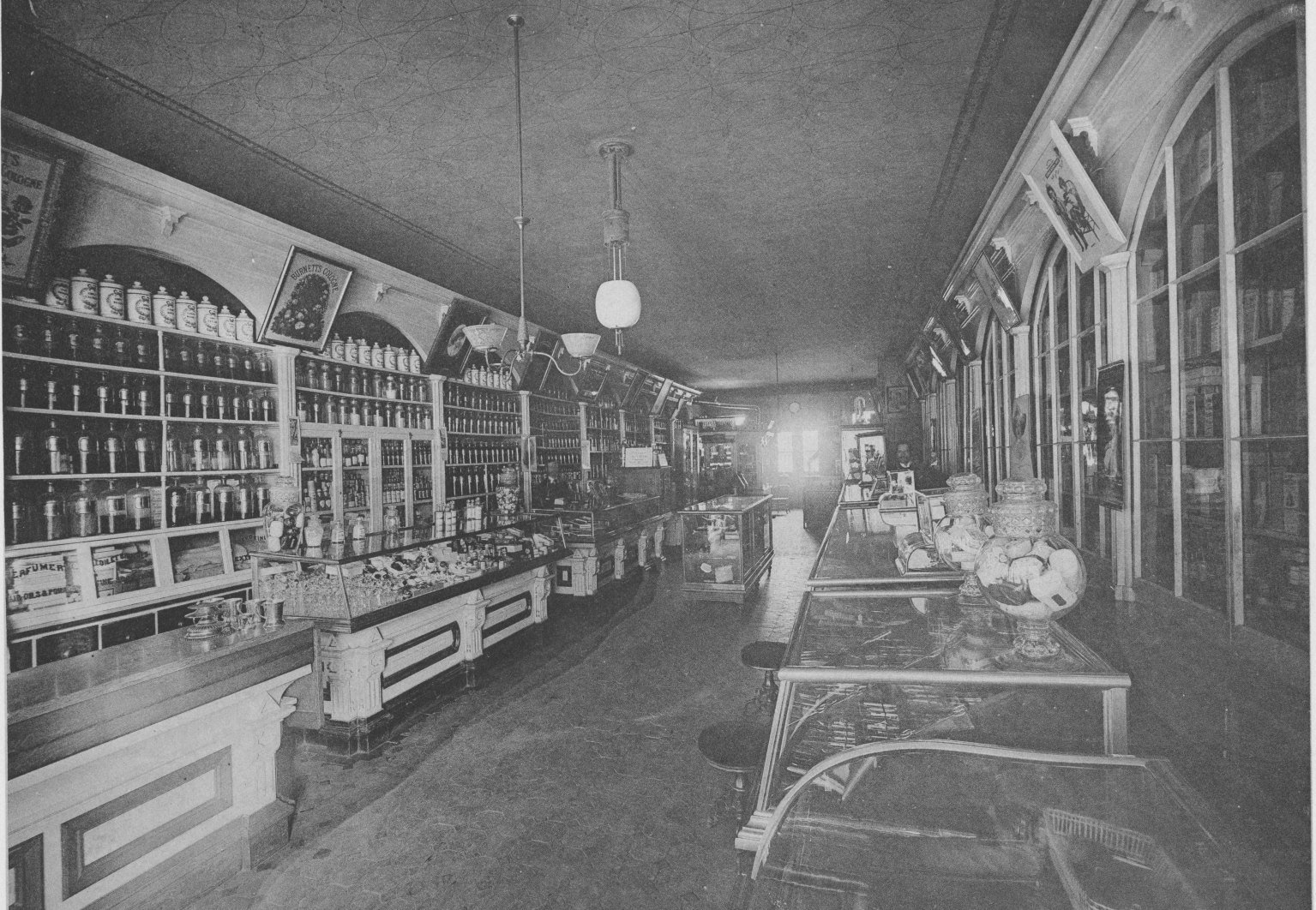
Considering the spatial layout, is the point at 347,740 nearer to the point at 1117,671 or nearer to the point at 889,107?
the point at 1117,671

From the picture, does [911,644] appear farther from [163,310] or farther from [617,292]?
[163,310]

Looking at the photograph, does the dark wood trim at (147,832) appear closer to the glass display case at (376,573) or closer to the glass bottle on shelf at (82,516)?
the glass display case at (376,573)

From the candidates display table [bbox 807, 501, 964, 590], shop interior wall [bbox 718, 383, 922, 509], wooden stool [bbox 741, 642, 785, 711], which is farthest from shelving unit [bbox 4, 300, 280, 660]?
shop interior wall [bbox 718, 383, 922, 509]

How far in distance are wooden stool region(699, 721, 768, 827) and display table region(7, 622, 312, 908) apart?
5.60ft

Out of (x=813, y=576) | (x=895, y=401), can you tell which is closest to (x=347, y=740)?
(x=813, y=576)

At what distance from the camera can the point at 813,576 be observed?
2637 millimetres

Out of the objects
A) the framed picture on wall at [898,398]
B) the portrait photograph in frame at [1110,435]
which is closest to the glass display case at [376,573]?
the portrait photograph in frame at [1110,435]

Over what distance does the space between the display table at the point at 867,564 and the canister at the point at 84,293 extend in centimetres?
401

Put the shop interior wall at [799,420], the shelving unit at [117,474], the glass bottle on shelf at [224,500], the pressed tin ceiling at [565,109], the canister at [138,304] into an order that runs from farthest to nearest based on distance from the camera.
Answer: the shop interior wall at [799,420] → the glass bottle on shelf at [224,500] → the canister at [138,304] → the shelving unit at [117,474] → the pressed tin ceiling at [565,109]

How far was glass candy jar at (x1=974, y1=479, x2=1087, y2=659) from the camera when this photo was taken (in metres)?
1.59

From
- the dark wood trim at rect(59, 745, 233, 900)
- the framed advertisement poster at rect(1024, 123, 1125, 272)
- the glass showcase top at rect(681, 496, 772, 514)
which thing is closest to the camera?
the dark wood trim at rect(59, 745, 233, 900)

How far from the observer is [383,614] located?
3.64 meters

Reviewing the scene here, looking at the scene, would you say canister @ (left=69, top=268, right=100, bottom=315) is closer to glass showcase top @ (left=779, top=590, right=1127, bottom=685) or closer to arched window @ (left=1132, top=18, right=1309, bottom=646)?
glass showcase top @ (left=779, top=590, right=1127, bottom=685)

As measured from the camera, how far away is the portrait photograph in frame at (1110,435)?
2877 mm
